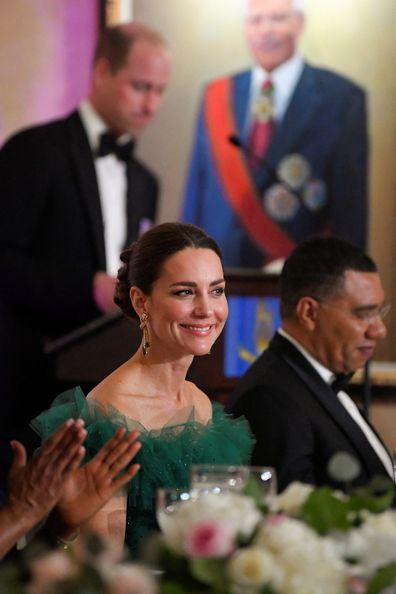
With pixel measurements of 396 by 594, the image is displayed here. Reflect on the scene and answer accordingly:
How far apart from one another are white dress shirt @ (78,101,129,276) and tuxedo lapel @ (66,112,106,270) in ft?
0.15

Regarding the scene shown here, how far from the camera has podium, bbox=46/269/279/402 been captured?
570 cm

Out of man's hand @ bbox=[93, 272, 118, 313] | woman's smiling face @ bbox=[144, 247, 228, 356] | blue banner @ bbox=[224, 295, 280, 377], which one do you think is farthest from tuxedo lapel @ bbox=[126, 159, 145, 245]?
woman's smiling face @ bbox=[144, 247, 228, 356]

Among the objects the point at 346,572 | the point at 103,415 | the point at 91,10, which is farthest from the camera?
the point at 91,10

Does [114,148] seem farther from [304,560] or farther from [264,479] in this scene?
[304,560]

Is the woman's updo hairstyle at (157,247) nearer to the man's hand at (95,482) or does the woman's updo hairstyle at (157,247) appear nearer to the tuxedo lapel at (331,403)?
the tuxedo lapel at (331,403)

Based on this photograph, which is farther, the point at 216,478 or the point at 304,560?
the point at 216,478

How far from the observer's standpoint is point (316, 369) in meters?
4.15

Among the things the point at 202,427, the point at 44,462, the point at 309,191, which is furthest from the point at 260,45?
the point at 44,462

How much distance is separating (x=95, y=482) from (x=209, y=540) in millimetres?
975

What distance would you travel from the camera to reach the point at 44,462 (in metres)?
2.34

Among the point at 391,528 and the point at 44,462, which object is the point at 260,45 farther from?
the point at 391,528

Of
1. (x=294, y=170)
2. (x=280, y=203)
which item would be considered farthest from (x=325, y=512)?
(x=294, y=170)

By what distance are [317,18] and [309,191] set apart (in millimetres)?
1026

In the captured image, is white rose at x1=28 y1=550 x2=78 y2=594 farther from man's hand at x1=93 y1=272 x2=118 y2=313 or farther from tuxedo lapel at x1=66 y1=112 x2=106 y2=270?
tuxedo lapel at x1=66 y1=112 x2=106 y2=270
